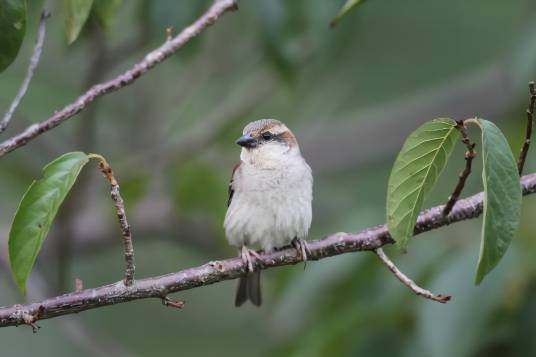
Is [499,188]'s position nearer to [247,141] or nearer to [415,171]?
[415,171]

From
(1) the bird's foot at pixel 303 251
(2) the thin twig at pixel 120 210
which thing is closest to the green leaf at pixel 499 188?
(1) the bird's foot at pixel 303 251

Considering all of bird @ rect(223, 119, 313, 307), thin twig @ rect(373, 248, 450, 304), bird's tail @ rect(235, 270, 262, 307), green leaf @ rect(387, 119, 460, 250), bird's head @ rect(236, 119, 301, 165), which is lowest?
thin twig @ rect(373, 248, 450, 304)

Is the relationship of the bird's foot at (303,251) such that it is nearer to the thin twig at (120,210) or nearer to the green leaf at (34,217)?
the thin twig at (120,210)

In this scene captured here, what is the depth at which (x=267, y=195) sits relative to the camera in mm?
4223

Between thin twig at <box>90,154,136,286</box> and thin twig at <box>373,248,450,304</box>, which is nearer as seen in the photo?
thin twig at <box>90,154,136,286</box>

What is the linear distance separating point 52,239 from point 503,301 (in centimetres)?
333

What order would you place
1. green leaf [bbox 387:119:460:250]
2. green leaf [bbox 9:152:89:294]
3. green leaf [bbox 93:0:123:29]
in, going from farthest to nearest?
1. green leaf [bbox 93:0:123:29]
2. green leaf [bbox 387:119:460:250]
3. green leaf [bbox 9:152:89:294]

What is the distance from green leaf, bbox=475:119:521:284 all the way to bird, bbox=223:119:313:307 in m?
1.58

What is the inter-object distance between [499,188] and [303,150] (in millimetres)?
4762

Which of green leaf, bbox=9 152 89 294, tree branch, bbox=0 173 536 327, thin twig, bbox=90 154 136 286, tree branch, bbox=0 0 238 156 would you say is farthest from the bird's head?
green leaf, bbox=9 152 89 294

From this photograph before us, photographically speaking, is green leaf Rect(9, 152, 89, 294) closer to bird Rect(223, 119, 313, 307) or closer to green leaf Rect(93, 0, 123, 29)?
green leaf Rect(93, 0, 123, 29)

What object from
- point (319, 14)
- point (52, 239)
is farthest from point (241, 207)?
point (52, 239)

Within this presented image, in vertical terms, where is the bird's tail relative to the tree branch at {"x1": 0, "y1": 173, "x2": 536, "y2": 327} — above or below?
above

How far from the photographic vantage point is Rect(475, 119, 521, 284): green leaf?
2.34m
